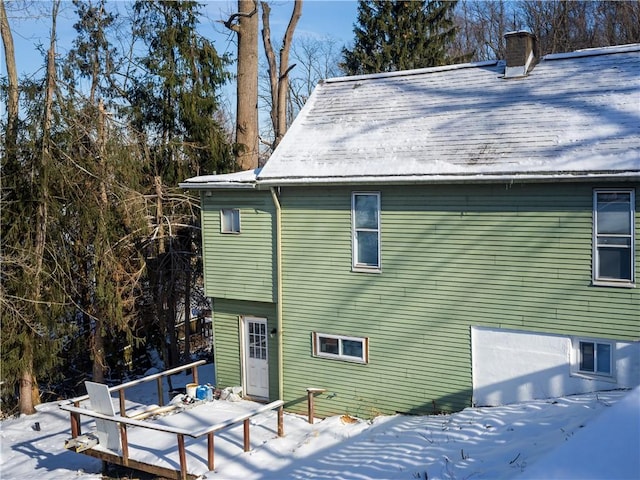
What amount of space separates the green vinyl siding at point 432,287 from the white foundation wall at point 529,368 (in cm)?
18

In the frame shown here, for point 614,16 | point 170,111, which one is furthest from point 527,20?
point 170,111

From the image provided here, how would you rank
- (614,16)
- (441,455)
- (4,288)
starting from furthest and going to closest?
(614,16) → (4,288) → (441,455)

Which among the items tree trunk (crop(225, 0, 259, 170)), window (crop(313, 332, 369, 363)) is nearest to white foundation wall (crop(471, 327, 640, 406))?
window (crop(313, 332, 369, 363))

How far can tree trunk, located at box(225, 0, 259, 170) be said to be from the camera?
68.5 ft

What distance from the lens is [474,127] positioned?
1156 centimetres

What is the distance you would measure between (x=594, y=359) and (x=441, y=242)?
10.3 feet

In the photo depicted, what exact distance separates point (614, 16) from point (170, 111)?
24.4 m

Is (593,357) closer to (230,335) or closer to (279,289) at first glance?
(279,289)

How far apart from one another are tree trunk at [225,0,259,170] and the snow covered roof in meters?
7.06

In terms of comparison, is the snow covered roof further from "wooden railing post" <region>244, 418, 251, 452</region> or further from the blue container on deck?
"wooden railing post" <region>244, 418, 251, 452</region>

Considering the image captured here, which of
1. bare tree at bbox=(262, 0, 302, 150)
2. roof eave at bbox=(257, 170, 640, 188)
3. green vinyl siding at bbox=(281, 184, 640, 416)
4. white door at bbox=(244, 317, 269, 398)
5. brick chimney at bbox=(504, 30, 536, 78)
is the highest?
bare tree at bbox=(262, 0, 302, 150)

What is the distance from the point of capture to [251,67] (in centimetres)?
2109

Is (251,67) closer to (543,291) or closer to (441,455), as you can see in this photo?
(543,291)

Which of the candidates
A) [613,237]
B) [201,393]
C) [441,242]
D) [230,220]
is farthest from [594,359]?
[201,393]
